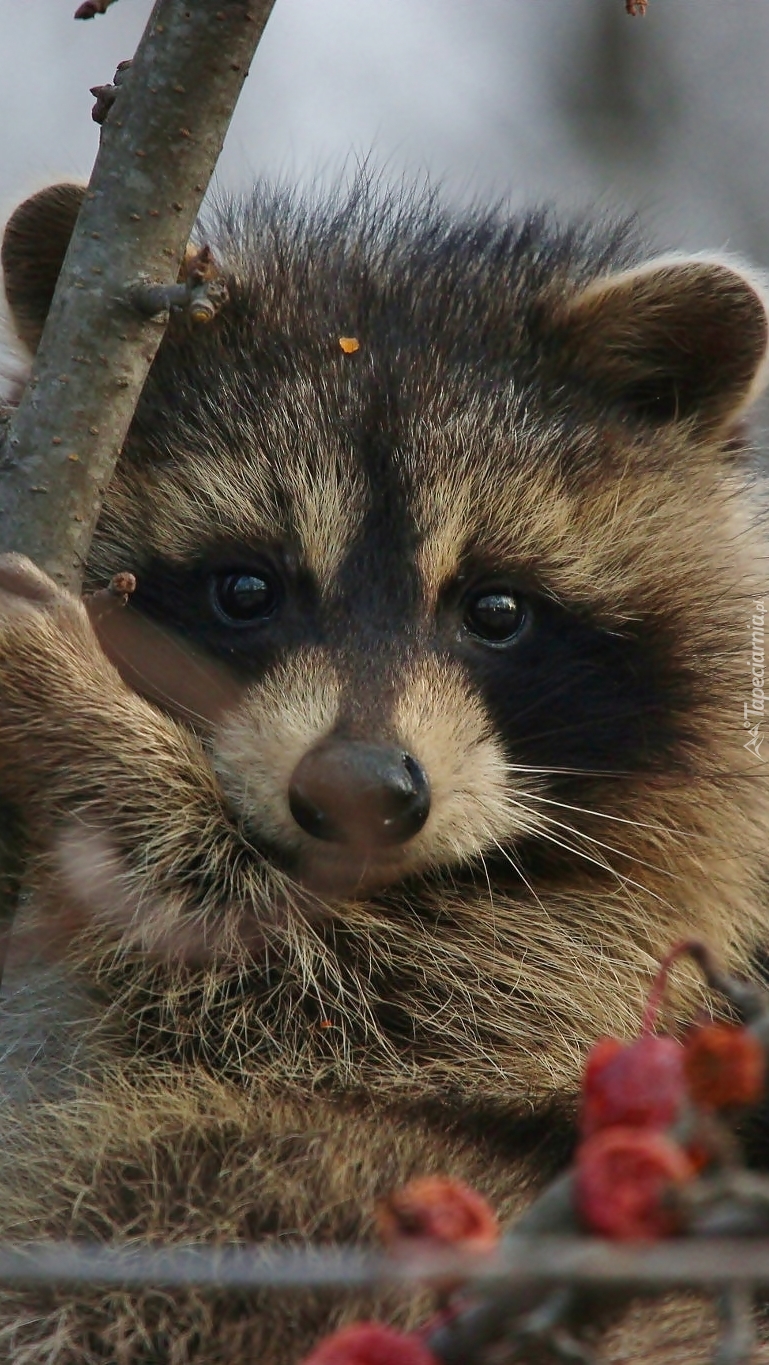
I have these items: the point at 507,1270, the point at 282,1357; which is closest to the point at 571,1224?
the point at 507,1270

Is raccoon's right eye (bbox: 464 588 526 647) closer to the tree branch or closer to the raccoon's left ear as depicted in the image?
the raccoon's left ear

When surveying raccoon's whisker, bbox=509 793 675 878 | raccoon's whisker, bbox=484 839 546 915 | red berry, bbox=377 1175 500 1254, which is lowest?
raccoon's whisker, bbox=484 839 546 915

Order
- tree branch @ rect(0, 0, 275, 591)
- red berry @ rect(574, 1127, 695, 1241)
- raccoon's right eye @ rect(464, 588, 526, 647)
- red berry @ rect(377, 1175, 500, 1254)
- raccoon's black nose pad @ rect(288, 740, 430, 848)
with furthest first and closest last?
raccoon's right eye @ rect(464, 588, 526, 647)
raccoon's black nose pad @ rect(288, 740, 430, 848)
tree branch @ rect(0, 0, 275, 591)
red berry @ rect(377, 1175, 500, 1254)
red berry @ rect(574, 1127, 695, 1241)

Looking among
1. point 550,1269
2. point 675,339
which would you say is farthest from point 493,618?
point 550,1269

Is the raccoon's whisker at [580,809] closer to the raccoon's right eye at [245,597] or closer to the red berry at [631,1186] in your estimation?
the raccoon's right eye at [245,597]

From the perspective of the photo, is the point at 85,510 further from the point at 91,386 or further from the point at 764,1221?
the point at 764,1221

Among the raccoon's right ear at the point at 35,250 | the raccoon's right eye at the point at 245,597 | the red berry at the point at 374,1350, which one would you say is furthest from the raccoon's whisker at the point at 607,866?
the red berry at the point at 374,1350

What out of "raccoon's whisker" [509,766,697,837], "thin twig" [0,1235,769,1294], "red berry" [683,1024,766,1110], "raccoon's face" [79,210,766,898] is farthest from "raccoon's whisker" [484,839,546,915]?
"thin twig" [0,1235,769,1294]
